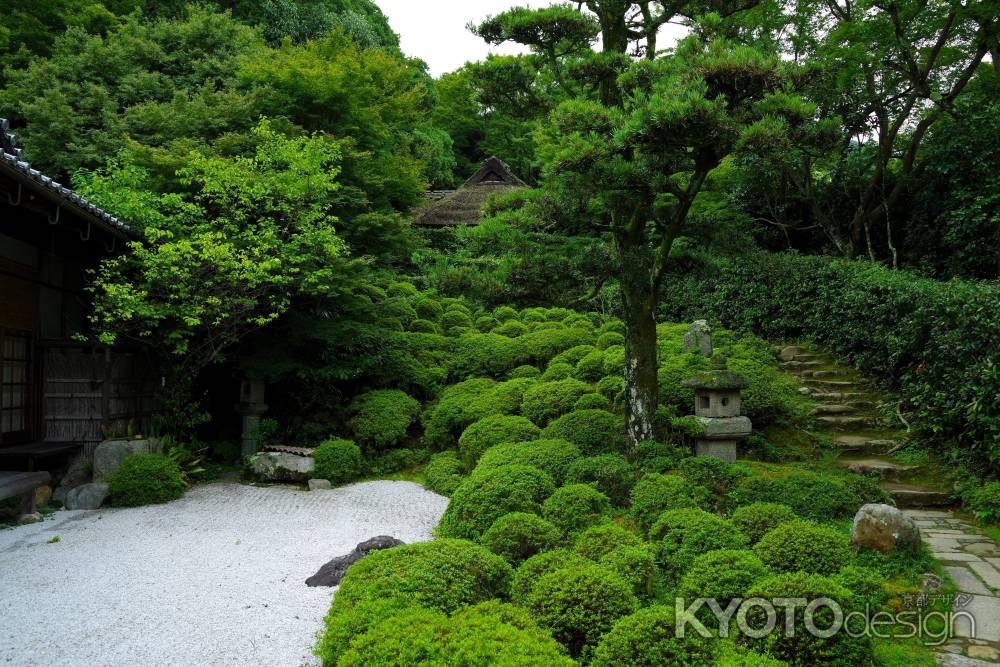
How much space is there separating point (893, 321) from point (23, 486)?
1148 centimetres

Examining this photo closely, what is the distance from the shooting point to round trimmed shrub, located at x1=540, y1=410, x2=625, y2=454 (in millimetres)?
7543

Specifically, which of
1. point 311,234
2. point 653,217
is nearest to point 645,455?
point 653,217

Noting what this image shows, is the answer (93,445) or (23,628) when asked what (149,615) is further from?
(93,445)

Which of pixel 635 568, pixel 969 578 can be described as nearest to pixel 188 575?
pixel 635 568

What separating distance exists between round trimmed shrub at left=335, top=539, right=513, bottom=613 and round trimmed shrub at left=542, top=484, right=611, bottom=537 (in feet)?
3.46

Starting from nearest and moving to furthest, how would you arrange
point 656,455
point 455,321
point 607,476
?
point 607,476 < point 656,455 < point 455,321

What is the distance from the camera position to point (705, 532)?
15.4 feet

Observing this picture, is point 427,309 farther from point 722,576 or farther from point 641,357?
point 722,576

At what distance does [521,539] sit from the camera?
197 inches

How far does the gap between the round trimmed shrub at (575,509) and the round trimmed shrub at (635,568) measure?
3.06ft

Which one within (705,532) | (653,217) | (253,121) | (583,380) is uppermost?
(253,121)

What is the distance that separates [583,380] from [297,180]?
5.46 meters

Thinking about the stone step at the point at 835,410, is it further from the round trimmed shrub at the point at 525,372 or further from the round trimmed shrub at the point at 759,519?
the round trimmed shrub at the point at 525,372

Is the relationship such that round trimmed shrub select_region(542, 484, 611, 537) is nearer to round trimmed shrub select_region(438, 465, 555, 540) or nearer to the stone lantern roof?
round trimmed shrub select_region(438, 465, 555, 540)
